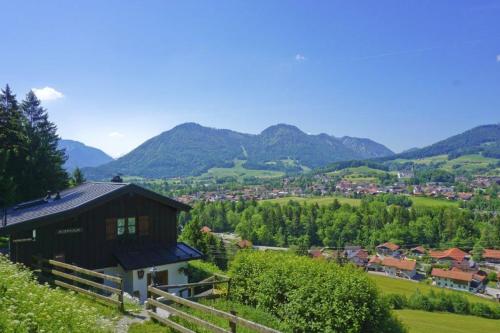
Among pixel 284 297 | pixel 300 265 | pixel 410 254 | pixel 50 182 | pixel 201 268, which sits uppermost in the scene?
pixel 50 182

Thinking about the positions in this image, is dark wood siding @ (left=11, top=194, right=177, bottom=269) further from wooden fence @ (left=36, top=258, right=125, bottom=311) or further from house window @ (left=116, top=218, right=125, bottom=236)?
wooden fence @ (left=36, top=258, right=125, bottom=311)

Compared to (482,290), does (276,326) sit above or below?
above

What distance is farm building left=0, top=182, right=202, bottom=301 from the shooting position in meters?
16.0

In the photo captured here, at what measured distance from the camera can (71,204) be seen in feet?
56.5

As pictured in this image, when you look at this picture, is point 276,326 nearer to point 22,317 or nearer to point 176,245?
→ point 22,317

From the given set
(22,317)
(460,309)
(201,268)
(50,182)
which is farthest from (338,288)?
(460,309)

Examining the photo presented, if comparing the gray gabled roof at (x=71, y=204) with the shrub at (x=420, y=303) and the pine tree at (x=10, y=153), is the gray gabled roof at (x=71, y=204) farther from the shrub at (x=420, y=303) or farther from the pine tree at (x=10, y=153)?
the shrub at (x=420, y=303)

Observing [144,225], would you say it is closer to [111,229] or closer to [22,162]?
[111,229]

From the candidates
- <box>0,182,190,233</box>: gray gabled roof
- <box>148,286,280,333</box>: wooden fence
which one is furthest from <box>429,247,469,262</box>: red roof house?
<box>148,286,280,333</box>: wooden fence

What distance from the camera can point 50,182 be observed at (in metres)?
32.4

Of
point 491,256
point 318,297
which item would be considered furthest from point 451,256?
point 318,297

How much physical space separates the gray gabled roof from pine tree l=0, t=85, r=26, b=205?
27.1 ft

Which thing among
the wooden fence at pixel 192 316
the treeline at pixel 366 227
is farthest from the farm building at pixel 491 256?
the wooden fence at pixel 192 316

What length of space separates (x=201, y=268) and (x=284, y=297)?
37.4ft
